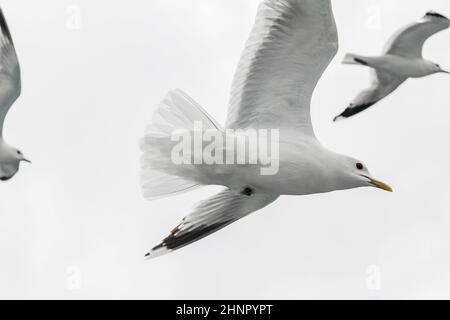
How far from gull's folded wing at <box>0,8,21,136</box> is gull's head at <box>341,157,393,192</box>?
4647mm

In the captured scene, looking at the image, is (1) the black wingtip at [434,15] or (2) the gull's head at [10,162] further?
(2) the gull's head at [10,162]

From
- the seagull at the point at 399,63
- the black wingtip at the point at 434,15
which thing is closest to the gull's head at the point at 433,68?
the seagull at the point at 399,63

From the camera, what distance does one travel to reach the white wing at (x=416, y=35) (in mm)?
8748

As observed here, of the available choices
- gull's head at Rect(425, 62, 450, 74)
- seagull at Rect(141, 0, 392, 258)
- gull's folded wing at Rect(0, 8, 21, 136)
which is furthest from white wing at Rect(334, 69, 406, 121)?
seagull at Rect(141, 0, 392, 258)

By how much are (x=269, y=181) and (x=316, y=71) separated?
73 cm

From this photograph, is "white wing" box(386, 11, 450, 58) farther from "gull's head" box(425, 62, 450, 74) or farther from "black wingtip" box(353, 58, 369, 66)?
"black wingtip" box(353, 58, 369, 66)

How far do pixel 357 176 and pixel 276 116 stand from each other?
634 millimetres

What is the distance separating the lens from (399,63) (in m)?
9.10

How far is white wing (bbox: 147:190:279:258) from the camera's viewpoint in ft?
19.2

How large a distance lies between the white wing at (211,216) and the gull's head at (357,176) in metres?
0.68

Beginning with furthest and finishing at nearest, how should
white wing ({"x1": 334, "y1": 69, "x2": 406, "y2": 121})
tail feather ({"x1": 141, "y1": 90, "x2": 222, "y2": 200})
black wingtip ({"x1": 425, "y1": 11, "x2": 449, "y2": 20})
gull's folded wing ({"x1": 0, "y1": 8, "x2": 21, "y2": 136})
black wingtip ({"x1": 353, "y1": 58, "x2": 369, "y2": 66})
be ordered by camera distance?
white wing ({"x1": 334, "y1": 69, "x2": 406, "y2": 121}), gull's folded wing ({"x1": 0, "y1": 8, "x2": 21, "y2": 136}), black wingtip ({"x1": 425, "y1": 11, "x2": 449, "y2": 20}), black wingtip ({"x1": 353, "y1": 58, "x2": 369, "y2": 66}), tail feather ({"x1": 141, "y1": 90, "x2": 222, "y2": 200})

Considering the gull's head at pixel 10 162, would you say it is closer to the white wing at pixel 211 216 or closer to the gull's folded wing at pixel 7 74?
the gull's folded wing at pixel 7 74

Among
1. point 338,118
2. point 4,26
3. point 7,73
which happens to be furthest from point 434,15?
point 7,73

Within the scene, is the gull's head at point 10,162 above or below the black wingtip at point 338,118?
above
